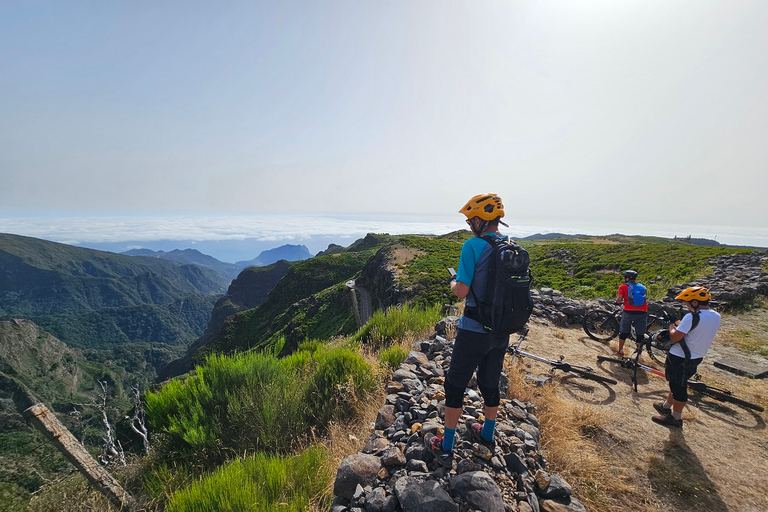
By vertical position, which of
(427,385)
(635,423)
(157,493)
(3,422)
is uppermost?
(427,385)

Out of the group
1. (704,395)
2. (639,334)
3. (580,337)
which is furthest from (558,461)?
(580,337)

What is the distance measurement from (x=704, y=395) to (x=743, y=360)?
2.97 m

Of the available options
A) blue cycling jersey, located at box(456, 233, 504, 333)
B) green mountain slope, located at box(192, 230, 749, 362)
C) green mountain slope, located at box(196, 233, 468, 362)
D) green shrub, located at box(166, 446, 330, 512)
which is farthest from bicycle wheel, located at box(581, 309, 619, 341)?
green shrub, located at box(166, 446, 330, 512)

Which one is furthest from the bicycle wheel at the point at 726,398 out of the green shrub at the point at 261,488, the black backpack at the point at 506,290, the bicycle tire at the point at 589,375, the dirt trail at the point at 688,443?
the green shrub at the point at 261,488

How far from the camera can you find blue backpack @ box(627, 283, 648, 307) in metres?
7.94

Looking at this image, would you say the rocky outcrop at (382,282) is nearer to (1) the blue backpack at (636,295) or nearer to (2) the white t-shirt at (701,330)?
(1) the blue backpack at (636,295)

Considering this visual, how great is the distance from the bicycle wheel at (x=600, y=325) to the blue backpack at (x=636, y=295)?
1.65 metres

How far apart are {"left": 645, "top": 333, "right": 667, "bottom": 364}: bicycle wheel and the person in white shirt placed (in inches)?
92.7

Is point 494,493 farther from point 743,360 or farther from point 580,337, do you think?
point 743,360

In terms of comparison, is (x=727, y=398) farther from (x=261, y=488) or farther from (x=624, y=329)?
(x=261, y=488)

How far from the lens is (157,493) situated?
4.00m

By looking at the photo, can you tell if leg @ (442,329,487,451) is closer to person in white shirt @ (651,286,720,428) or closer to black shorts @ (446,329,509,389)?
black shorts @ (446,329,509,389)

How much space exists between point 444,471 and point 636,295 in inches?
311

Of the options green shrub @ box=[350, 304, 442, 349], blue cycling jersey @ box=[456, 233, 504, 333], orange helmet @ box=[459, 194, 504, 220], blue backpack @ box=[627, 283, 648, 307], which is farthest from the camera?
green shrub @ box=[350, 304, 442, 349]
